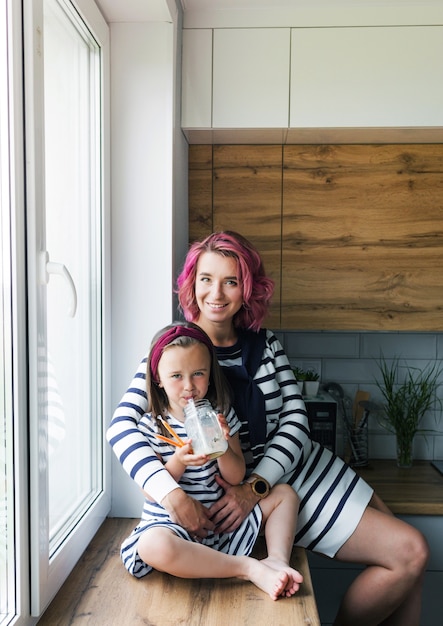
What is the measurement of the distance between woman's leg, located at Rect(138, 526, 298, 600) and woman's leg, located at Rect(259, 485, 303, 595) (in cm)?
3

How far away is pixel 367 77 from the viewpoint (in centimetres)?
211

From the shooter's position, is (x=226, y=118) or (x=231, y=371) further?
(x=226, y=118)

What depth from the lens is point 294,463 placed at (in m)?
1.80

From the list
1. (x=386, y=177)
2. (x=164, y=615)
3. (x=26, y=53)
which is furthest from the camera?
(x=386, y=177)

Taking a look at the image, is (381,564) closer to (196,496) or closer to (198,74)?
(196,496)

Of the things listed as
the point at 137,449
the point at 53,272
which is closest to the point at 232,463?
the point at 137,449

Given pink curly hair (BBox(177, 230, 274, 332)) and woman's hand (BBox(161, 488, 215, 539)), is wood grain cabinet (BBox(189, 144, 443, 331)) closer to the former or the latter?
pink curly hair (BBox(177, 230, 274, 332))

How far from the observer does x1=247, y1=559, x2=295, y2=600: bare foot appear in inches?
56.6

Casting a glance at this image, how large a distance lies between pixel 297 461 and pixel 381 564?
14.4 inches

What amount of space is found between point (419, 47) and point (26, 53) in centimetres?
139

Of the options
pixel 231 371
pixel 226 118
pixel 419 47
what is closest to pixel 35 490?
pixel 231 371

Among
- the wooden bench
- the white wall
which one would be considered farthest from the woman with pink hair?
the wooden bench

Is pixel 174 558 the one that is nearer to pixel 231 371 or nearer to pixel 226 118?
pixel 231 371

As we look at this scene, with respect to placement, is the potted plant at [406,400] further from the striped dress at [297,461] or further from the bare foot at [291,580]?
the bare foot at [291,580]
